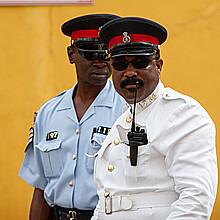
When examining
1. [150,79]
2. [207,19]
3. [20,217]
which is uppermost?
[207,19]

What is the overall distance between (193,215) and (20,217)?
306 cm

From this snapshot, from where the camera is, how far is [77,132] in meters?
3.26

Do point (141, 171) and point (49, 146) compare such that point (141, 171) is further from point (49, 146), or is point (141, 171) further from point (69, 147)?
point (49, 146)

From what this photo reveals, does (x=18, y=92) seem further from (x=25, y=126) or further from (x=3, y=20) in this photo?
(x=3, y=20)

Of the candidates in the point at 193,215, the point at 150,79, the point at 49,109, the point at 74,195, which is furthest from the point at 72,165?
the point at 193,215

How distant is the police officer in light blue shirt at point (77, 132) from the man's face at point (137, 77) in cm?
69

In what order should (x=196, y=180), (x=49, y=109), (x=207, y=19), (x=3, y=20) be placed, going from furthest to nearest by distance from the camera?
(x=3, y=20) < (x=207, y=19) < (x=49, y=109) < (x=196, y=180)

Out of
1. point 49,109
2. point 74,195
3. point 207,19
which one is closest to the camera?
point 74,195

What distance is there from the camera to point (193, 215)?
2.15 meters

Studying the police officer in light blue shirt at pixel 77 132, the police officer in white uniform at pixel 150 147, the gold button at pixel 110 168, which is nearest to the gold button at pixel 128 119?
the police officer in white uniform at pixel 150 147

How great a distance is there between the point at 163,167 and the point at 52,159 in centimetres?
114

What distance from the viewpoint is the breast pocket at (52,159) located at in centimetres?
327

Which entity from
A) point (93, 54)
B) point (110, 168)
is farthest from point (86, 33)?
point (110, 168)

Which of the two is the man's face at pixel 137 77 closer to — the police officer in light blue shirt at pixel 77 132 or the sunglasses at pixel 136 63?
the sunglasses at pixel 136 63
